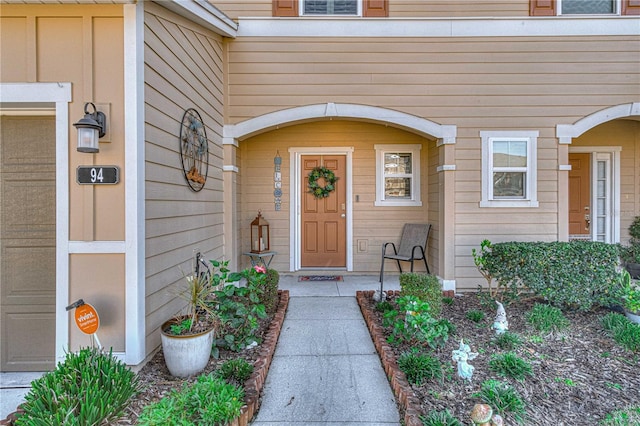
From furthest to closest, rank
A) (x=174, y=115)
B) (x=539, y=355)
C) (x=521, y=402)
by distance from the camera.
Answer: (x=174, y=115) → (x=539, y=355) → (x=521, y=402)

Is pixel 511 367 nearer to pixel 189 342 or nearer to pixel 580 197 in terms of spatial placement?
pixel 189 342

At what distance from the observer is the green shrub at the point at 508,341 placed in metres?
2.65

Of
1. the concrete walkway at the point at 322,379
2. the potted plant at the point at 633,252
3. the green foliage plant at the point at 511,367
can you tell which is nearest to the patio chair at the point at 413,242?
the concrete walkway at the point at 322,379

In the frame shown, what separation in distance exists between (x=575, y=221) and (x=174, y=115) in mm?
6145

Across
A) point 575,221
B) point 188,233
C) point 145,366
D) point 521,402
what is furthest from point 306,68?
point 575,221

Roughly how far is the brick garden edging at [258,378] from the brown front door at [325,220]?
1877 millimetres

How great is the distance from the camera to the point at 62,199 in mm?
2256

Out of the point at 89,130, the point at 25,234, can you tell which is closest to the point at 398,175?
the point at 89,130

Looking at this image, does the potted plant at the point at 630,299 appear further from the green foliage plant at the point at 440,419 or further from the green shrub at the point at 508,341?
the green foliage plant at the point at 440,419

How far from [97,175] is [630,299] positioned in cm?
479

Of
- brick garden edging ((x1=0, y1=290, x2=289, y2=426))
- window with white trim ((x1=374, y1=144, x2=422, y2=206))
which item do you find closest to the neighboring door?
brick garden edging ((x1=0, y1=290, x2=289, y2=426))

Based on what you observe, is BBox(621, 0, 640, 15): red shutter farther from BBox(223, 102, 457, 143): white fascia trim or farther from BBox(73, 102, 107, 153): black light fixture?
BBox(73, 102, 107, 153): black light fixture

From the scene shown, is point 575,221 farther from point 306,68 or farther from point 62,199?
point 62,199

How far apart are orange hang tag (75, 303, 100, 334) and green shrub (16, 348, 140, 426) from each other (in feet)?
0.51
